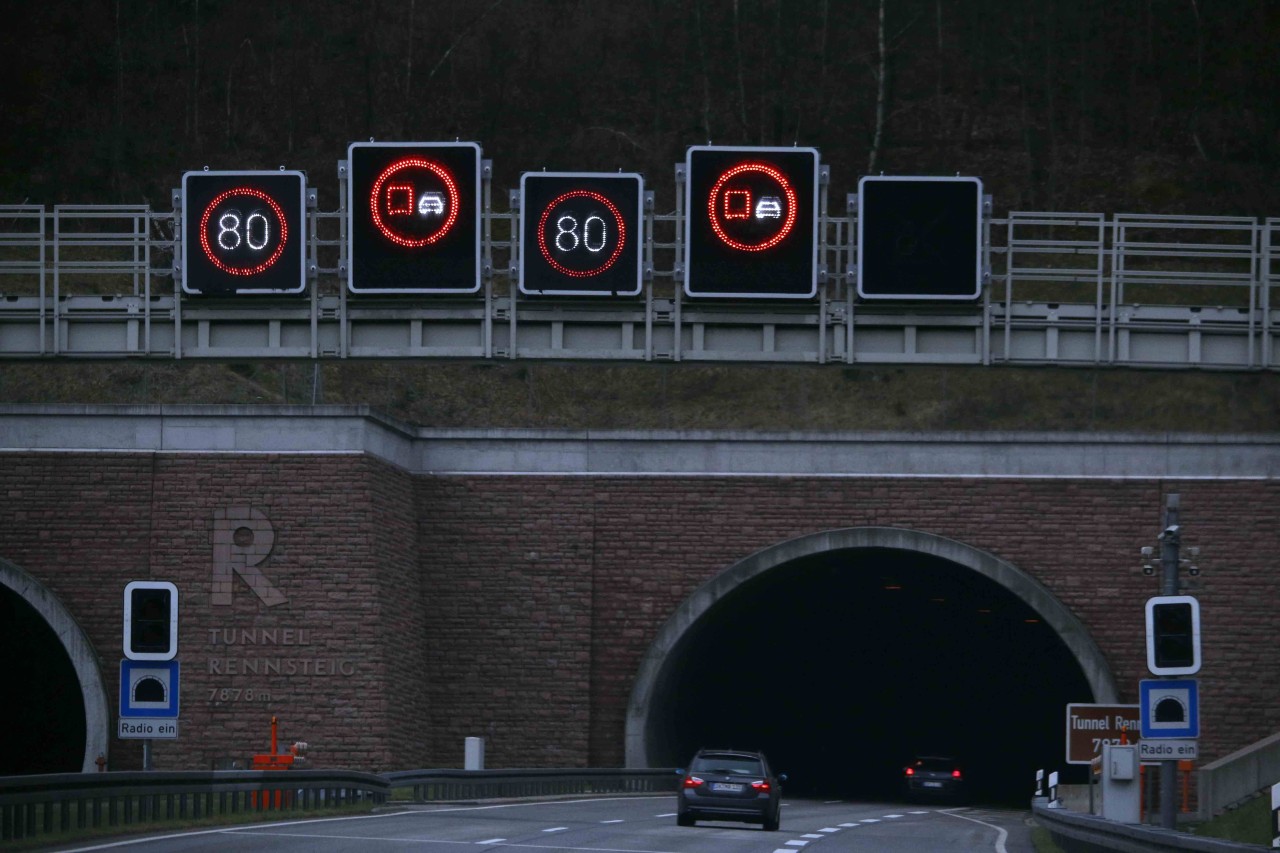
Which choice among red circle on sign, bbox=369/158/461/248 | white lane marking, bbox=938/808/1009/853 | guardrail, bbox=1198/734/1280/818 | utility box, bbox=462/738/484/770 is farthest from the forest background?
red circle on sign, bbox=369/158/461/248

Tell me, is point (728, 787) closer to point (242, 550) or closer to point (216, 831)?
point (216, 831)

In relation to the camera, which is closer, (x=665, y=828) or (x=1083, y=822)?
(x=1083, y=822)

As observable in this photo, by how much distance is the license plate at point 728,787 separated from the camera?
1155 inches

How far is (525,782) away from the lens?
121 feet

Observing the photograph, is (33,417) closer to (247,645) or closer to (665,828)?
(247,645)

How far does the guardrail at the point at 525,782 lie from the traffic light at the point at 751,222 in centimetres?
1415

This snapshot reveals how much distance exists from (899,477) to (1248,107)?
32206 millimetres

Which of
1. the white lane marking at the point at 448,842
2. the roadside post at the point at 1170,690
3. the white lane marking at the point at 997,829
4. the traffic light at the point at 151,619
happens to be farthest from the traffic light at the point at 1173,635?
the traffic light at the point at 151,619

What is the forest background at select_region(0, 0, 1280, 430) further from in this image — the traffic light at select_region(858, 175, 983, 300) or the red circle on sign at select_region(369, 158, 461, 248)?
the red circle on sign at select_region(369, 158, 461, 248)

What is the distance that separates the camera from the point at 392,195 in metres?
18.9

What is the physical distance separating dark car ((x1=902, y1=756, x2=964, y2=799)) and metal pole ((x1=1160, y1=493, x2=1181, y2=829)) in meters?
24.9

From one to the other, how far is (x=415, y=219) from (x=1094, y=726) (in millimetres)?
16596

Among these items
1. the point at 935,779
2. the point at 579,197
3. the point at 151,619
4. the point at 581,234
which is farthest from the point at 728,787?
the point at 935,779

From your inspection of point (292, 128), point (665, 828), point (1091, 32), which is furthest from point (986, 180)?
point (665, 828)
